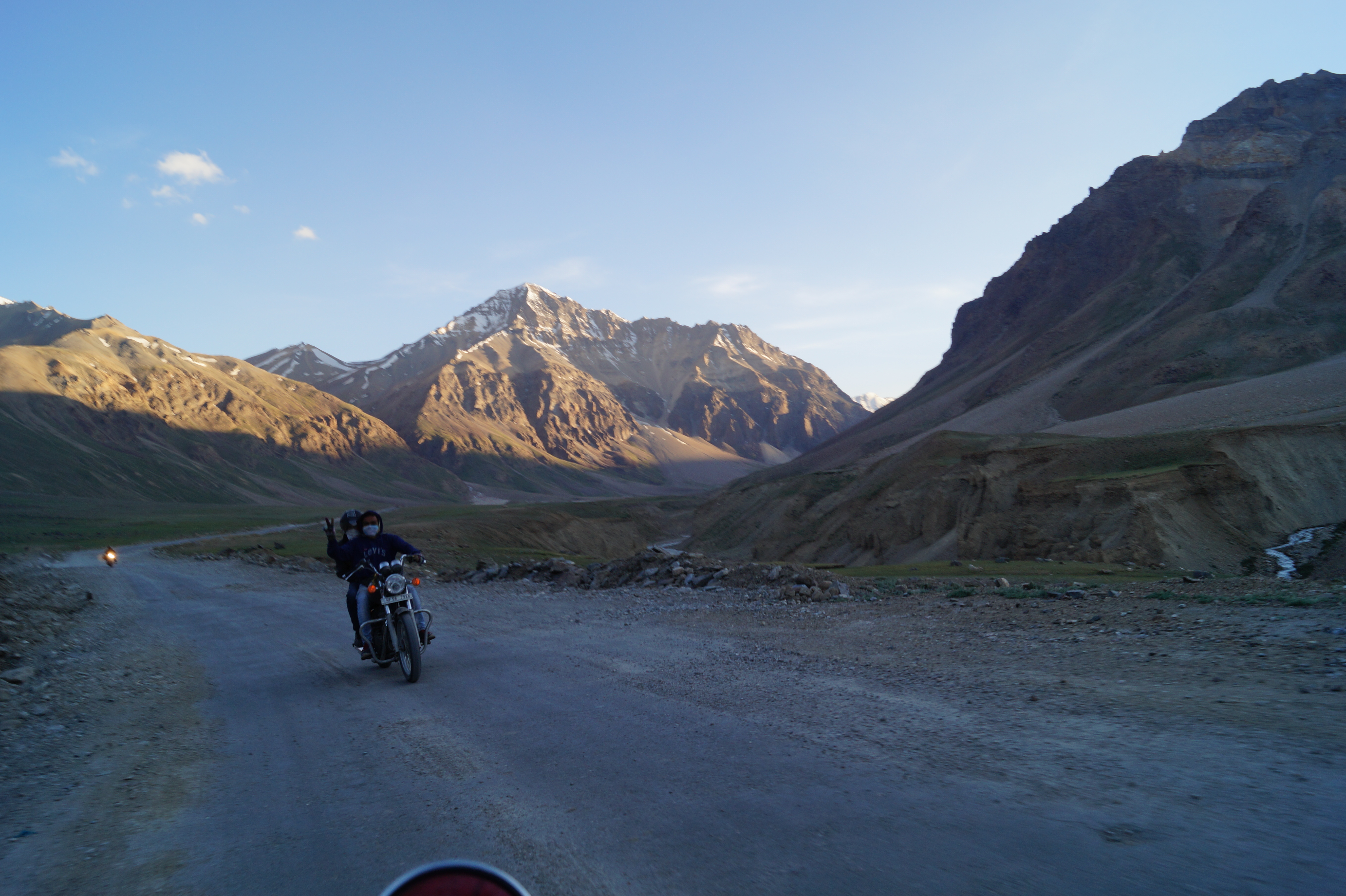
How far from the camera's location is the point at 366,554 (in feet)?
33.7

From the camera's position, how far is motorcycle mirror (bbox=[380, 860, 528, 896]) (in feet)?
7.69

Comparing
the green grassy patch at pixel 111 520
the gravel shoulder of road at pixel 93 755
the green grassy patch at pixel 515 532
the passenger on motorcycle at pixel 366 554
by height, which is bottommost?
the green grassy patch at pixel 111 520

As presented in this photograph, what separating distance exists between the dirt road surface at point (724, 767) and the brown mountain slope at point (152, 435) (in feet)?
418

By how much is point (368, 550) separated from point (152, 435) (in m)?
174

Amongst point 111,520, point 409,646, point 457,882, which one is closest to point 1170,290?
point 409,646

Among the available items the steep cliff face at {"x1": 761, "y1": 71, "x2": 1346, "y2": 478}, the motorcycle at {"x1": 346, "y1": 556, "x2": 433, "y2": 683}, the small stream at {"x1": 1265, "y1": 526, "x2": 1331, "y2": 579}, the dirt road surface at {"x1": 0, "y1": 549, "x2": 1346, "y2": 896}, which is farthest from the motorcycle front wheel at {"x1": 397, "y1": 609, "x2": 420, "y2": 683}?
the steep cliff face at {"x1": 761, "y1": 71, "x2": 1346, "y2": 478}

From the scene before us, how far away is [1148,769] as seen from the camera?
198 inches

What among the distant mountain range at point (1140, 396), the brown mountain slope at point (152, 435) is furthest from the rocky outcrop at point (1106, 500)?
the brown mountain slope at point (152, 435)

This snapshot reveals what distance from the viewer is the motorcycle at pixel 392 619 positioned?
9.49 meters

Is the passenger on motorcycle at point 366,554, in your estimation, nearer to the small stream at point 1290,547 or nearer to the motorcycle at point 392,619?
the motorcycle at point 392,619

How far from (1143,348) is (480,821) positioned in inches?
4655

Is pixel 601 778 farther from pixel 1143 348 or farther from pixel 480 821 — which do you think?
pixel 1143 348

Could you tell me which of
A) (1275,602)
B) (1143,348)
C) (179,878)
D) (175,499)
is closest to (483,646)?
(179,878)

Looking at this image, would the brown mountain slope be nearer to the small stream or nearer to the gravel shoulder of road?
the gravel shoulder of road
